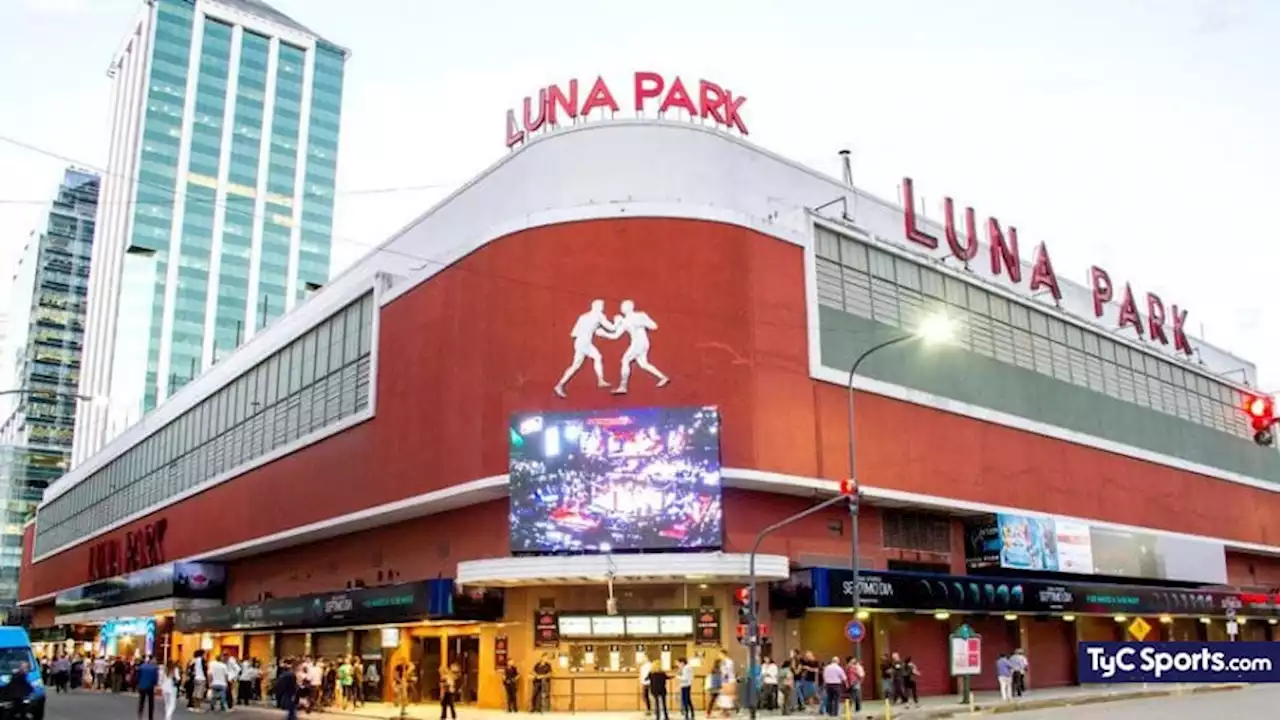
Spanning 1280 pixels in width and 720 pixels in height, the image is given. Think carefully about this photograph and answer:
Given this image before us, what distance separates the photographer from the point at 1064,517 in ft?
163

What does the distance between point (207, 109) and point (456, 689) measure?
143m

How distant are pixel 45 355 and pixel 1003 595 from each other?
16578 centimetres

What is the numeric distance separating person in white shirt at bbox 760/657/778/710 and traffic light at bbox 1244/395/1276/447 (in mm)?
17479

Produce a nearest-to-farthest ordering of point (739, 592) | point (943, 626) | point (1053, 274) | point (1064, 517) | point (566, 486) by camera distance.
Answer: point (739, 592) < point (566, 486) < point (943, 626) < point (1064, 517) < point (1053, 274)

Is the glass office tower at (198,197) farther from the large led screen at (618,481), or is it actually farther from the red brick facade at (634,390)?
the large led screen at (618,481)

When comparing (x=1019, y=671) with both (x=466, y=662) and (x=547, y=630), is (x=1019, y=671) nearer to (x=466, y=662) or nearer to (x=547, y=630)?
(x=547, y=630)

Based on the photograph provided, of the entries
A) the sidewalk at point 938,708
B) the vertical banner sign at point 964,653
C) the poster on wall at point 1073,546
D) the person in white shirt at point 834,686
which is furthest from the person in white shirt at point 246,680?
the poster on wall at point 1073,546

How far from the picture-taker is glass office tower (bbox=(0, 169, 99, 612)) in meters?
159

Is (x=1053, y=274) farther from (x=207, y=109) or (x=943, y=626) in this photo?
(x=207, y=109)

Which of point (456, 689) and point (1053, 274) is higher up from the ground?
point (1053, 274)

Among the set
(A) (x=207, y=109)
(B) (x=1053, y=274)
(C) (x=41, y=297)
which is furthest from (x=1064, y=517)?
(C) (x=41, y=297)

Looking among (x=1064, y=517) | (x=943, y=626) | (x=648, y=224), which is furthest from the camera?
(x=1064, y=517)

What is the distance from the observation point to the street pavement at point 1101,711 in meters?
31.0

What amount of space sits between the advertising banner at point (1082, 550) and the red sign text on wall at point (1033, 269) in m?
11.7
